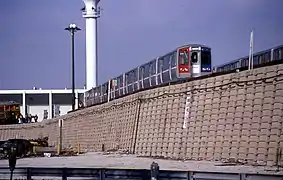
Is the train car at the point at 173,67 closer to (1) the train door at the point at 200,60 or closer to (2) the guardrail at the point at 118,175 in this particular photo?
(1) the train door at the point at 200,60

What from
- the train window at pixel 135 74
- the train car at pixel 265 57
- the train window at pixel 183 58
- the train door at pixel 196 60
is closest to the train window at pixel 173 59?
the train window at pixel 183 58

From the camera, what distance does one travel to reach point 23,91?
4998 inches

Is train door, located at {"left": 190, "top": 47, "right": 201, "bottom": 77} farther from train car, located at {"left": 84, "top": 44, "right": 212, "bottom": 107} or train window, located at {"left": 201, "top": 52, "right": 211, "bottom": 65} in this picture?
train window, located at {"left": 201, "top": 52, "right": 211, "bottom": 65}

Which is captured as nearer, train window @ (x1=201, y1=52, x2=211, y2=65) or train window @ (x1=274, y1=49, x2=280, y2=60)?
train window @ (x1=274, y1=49, x2=280, y2=60)

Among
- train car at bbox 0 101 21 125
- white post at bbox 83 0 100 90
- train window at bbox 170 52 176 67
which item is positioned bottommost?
train car at bbox 0 101 21 125

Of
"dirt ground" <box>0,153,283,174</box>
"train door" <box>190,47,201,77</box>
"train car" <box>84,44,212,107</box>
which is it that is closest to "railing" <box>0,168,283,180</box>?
"dirt ground" <box>0,153,283,174</box>

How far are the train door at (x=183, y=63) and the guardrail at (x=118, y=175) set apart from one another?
72.7 feet

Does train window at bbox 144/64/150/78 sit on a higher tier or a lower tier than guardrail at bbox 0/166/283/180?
higher

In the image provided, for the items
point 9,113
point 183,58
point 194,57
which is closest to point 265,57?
point 183,58

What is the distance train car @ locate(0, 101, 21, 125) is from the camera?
99938 mm

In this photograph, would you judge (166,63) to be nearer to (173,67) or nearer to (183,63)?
(183,63)

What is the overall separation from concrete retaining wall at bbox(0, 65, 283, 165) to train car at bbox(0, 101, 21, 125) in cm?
4956

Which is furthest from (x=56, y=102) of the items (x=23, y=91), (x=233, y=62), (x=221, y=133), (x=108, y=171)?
(x=108, y=171)

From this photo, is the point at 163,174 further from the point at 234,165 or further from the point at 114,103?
the point at 114,103
